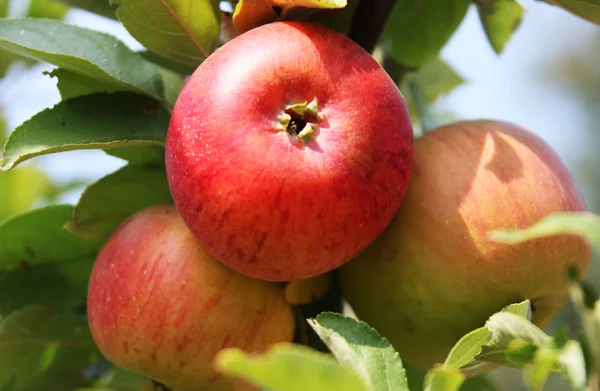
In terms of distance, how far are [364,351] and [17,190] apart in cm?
130

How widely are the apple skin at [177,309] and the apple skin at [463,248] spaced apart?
0.52 feet

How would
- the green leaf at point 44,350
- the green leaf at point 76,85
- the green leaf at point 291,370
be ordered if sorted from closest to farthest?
1. the green leaf at point 291,370
2. the green leaf at point 76,85
3. the green leaf at point 44,350

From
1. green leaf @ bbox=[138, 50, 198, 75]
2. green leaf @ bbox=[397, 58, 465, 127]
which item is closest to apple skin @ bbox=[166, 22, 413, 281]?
green leaf @ bbox=[138, 50, 198, 75]

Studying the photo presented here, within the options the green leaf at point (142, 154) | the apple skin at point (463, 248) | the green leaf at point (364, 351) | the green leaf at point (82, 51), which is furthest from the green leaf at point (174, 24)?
the green leaf at point (364, 351)

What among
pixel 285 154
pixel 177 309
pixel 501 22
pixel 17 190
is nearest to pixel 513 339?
pixel 285 154

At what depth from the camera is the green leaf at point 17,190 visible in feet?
5.91

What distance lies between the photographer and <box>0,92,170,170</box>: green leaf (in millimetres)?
926

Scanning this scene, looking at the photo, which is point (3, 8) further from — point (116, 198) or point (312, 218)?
point (312, 218)

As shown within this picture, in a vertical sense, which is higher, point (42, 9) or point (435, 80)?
point (435, 80)

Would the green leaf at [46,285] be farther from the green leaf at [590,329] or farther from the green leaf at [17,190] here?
the green leaf at [590,329]

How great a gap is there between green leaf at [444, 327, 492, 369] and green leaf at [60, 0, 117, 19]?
0.80 meters

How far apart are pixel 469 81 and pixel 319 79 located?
0.90m

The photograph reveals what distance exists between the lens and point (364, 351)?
2.54 ft

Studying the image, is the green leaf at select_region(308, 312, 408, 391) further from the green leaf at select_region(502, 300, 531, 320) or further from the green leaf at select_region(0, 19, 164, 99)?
the green leaf at select_region(0, 19, 164, 99)
